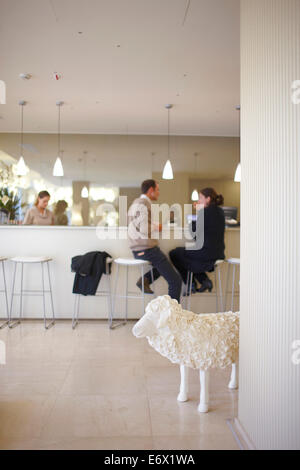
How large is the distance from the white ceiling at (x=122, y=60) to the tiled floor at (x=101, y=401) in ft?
9.35

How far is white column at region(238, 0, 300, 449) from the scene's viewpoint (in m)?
1.41

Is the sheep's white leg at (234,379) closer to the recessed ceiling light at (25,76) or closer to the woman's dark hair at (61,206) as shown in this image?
the recessed ceiling light at (25,76)

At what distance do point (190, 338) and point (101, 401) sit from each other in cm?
68

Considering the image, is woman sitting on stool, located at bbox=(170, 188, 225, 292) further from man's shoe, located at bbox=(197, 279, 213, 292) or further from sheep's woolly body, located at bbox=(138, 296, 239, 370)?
sheep's woolly body, located at bbox=(138, 296, 239, 370)

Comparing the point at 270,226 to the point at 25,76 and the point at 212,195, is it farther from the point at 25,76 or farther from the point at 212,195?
the point at 25,76

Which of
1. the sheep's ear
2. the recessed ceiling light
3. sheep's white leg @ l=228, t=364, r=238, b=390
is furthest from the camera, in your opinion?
the recessed ceiling light

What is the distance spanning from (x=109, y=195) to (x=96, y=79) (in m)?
2.79

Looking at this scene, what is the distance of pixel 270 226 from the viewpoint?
5.22 feet

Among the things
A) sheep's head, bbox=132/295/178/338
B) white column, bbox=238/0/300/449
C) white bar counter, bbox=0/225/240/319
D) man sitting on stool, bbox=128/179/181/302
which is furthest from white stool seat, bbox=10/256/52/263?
white column, bbox=238/0/300/449

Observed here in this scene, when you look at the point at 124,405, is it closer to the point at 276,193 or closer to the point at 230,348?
the point at 230,348

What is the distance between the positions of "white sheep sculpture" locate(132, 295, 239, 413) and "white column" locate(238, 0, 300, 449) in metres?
0.19

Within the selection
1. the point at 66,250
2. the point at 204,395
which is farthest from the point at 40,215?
the point at 204,395

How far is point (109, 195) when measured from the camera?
23.3ft
